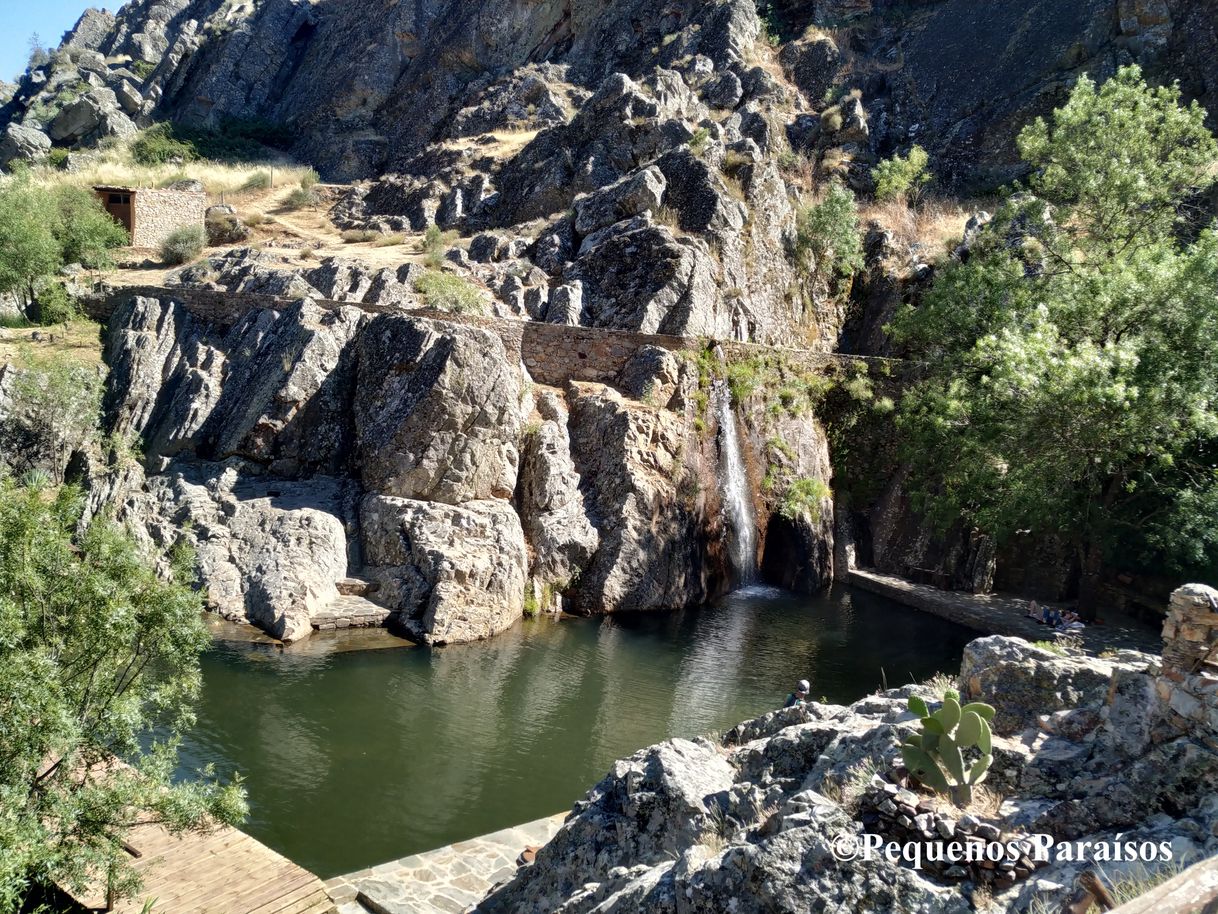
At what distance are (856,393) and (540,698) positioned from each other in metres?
20.6

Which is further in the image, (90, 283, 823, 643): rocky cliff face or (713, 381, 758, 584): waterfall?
(713, 381, 758, 584): waterfall

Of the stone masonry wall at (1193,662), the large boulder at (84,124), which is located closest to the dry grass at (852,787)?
the stone masonry wall at (1193,662)

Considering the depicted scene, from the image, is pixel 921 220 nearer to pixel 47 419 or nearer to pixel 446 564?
pixel 446 564

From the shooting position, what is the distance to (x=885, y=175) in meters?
45.1

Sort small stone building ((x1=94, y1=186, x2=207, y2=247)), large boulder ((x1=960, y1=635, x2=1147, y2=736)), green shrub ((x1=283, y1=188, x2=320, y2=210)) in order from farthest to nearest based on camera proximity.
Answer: green shrub ((x1=283, y1=188, x2=320, y2=210)) < small stone building ((x1=94, y1=186, x2=207, y2=247)) < large boulder ((x1=960, y1=635, x2=1147, y2=736))

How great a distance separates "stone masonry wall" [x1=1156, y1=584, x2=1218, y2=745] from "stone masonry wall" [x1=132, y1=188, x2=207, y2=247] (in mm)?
43291

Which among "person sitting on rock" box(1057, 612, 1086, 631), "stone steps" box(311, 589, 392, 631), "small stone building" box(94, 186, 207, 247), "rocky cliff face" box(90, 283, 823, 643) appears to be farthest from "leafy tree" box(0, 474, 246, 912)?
"small stone building" box(94, 186, 207, 247)

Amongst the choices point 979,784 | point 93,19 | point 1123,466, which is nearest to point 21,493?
point 979,784

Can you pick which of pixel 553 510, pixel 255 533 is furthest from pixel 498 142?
pixel 255 533

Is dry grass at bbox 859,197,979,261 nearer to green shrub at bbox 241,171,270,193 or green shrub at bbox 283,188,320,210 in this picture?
green shrub at bbox 283,188,320,210

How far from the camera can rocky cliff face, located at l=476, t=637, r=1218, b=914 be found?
580 cm

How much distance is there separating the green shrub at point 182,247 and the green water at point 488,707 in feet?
83.2

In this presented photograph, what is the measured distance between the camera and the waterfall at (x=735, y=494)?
2975 cm

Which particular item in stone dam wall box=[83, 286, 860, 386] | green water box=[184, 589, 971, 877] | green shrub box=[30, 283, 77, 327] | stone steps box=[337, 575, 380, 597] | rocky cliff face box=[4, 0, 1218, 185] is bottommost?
green water box=[184, 589, 971, 877]
